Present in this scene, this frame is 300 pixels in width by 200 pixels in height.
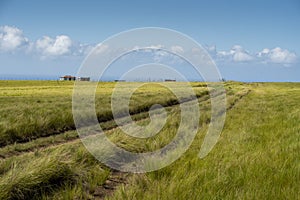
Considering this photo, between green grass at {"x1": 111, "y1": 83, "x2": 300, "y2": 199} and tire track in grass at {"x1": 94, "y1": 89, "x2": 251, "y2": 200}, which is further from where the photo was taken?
tire track in grass at {"x1": 94, "y1": 89, "x2": 251, "y2": 200}

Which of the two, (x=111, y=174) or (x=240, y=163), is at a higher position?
(x=240, y=163)

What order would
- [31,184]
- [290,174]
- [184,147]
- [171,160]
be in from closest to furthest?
[31,184], [290,174], [171,160], [184,147]

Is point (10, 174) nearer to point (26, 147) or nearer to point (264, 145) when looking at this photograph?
point (26, 147)

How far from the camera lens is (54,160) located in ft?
21.5

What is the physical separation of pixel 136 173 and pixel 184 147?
2.37 metres

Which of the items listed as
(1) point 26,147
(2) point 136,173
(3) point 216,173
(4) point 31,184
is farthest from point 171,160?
(1) point 26,147

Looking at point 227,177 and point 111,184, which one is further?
point 111,184

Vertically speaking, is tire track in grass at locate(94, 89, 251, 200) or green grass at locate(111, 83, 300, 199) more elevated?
green grass at locate(111, 83, 300, 199)

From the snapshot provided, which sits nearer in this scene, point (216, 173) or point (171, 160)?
point (216, 173)

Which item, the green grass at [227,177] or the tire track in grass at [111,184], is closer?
the green grass at [227,177]

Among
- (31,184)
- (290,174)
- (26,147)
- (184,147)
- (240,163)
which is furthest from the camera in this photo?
(26,147)

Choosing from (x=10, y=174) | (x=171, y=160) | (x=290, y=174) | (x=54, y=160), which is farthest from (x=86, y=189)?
(x=290, y=174)

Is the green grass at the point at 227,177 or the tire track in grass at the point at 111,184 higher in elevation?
the green grass at the point at 227,177

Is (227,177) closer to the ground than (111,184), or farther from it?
farther from it
